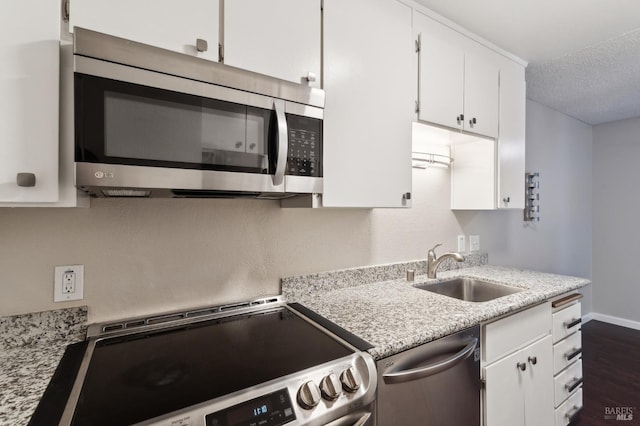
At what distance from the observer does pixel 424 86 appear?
1512 mm

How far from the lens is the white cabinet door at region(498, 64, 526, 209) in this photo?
76.5 inches

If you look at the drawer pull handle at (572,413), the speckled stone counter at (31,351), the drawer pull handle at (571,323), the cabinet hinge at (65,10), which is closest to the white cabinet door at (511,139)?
the drawer pull handle at (571,323)

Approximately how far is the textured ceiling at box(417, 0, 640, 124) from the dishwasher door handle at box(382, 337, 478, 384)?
1652 mm

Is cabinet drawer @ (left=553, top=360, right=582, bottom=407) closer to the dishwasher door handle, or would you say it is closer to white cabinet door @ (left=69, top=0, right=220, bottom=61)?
the dishwasher door handle

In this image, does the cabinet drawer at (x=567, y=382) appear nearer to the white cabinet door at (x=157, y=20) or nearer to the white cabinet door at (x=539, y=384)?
the white cabinet door at (x=539, y=384)

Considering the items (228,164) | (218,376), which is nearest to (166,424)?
(218,376)

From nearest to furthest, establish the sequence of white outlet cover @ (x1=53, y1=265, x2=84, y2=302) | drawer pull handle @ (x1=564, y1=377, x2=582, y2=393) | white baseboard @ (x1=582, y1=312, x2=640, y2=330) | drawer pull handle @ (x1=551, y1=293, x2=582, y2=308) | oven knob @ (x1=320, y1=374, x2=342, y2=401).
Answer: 1. oven knob @ (x1=320, y1=374, x2=342, y2=401)
2. white outlet cover @ (x1=53, y1=265, x2=84, y2=302)
3. drawer pull handle @ (x1=551, y1=293, x2=582, y2=308)
4. drawer pull handle @ (x1=564, y1=377, x2=582, y2=393)
5. white baseboard @ (x1=582, y1=312, x2=640, y2=330)

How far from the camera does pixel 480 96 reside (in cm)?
179

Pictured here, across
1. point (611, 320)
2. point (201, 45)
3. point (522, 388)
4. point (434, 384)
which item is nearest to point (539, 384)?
point (522, 388)

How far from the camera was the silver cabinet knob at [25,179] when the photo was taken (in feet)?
2.35

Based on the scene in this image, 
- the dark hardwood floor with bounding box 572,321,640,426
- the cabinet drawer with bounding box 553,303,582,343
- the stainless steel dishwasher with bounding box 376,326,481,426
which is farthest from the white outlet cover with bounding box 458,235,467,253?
the dark hardwood floor with bounding box 572,321,640,426

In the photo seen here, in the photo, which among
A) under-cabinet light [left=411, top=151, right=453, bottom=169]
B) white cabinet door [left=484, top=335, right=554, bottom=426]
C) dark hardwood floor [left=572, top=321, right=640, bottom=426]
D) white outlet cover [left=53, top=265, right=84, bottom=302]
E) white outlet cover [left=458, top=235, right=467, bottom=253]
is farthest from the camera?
white outlet cover [left=458, top=235, right=467, bottom=253]

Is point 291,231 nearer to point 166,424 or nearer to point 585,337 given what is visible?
point 166,424

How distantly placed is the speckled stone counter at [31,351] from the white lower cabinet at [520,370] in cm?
153
